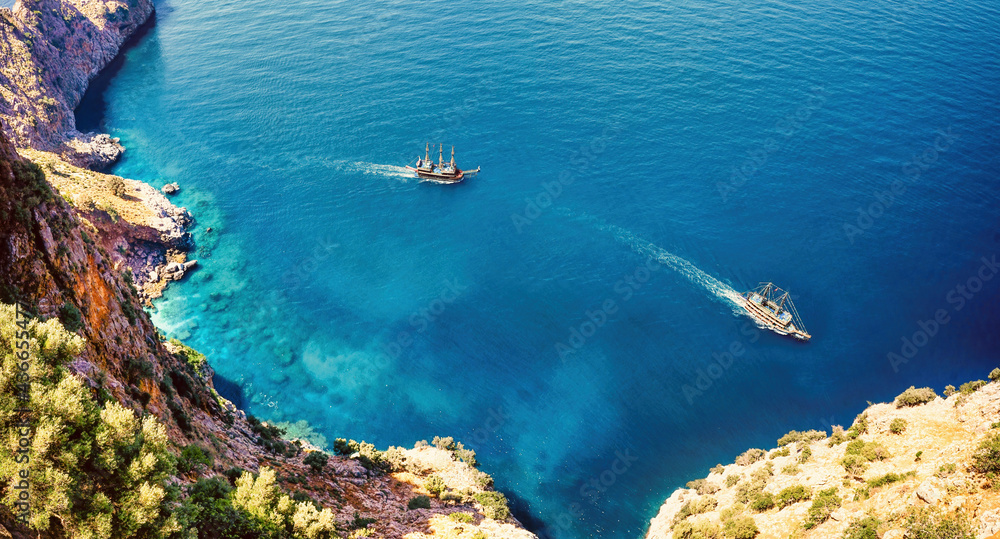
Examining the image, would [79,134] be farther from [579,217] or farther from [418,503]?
[418,503]

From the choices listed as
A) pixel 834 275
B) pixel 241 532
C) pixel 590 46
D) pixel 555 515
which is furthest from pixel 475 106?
pixel 241 532

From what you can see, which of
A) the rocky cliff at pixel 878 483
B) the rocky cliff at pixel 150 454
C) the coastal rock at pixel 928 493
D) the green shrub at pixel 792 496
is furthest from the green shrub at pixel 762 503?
the rocky cliff at pixel 150 454

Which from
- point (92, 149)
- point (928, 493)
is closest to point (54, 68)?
point (92, 149)

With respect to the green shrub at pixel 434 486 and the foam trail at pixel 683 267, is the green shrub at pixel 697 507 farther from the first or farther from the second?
the foam trail at pixel 683 267

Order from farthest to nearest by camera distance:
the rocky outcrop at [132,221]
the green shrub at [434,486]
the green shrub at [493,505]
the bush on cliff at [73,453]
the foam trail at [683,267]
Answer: the foam trail at [683,267] → the rocky outcrop at [132,221] → the green shrub at [434,486] → the green shrub at [493,505] → the bush on cliff at [73,453]

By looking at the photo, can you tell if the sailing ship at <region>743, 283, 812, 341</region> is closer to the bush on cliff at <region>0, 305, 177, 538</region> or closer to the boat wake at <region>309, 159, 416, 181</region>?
the boat wake at <region>309, 159, 416, 181</region>

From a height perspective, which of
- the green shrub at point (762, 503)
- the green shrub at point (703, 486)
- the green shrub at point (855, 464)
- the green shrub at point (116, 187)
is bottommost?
the green shrub at point (703, 486)

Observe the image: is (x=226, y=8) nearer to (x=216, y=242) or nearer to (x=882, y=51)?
(x=216, y=242)
